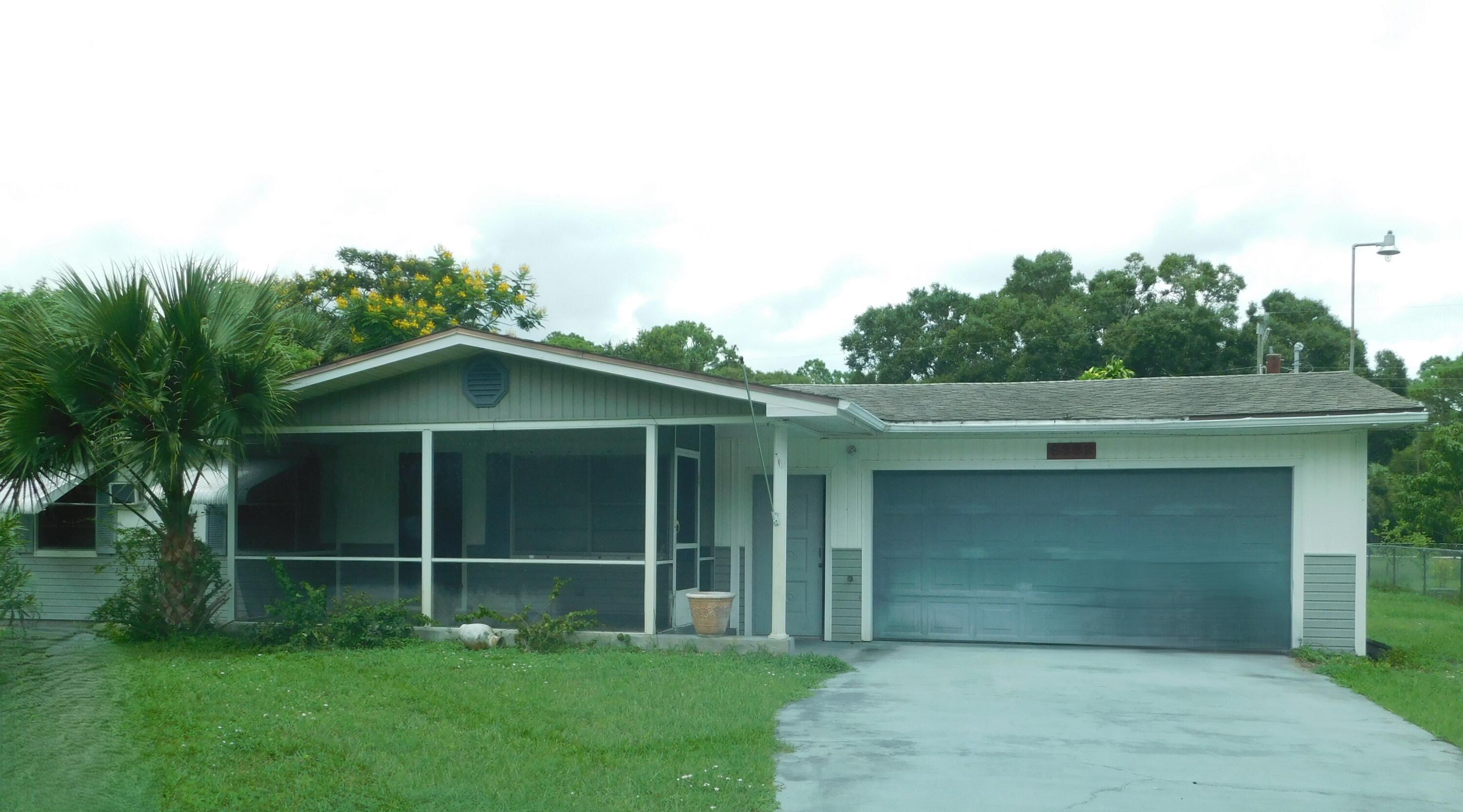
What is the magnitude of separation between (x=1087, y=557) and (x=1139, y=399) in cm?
205

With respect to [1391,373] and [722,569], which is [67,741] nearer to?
[722,569]

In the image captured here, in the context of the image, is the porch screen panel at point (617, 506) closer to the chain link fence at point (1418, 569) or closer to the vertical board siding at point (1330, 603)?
the vertical board siding at point (1330, 603)

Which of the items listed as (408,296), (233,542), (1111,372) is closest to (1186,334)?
(1111,372)

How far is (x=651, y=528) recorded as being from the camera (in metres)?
12.8

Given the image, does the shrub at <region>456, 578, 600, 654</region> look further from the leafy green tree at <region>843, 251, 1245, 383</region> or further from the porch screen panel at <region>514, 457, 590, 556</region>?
the leafy green tree at <region>843, 251, 1245, 383</region>

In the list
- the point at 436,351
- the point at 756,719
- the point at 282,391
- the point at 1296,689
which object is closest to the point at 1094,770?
the point at 756,719

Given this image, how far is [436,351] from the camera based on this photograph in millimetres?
12930

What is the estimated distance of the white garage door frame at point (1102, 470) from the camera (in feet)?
43.7

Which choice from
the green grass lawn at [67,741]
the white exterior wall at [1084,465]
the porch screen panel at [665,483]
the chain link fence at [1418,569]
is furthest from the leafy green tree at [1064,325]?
the green grass lawn at [67,741]

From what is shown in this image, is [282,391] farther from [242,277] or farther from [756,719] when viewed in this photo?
[756,719]

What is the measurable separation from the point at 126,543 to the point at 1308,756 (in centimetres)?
1146

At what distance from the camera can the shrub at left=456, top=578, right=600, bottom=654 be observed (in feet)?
41.1

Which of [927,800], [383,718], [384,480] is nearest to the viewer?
[927,800]

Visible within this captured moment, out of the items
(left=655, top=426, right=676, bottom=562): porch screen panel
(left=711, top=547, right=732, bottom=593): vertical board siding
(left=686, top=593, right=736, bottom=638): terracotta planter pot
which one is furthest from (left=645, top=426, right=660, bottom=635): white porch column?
(left=711, top=547, right=732, bottom=593): vertical board siding
